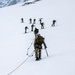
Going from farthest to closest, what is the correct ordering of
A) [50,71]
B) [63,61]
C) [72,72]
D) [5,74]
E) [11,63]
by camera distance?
[11,63]
[5,74]
[63,61]
[50,71]
[72,72]

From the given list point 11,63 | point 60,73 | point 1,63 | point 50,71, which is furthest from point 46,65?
point 1,63

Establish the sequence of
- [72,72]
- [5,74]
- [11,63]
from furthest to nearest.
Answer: [11,63] < [5,74] < [72,72]

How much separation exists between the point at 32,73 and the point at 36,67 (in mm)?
1016

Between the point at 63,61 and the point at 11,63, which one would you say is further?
the point at 11,63

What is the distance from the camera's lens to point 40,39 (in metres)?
12.5

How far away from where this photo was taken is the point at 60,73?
9.41 m

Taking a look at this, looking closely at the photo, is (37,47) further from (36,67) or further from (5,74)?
(5,74)

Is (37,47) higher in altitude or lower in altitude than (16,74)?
higher

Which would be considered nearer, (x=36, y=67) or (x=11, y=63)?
(x=36, y=67)

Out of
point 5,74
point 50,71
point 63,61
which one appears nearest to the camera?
point 50,71

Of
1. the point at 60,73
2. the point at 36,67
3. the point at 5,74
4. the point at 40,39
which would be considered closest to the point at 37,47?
the point at 40,39

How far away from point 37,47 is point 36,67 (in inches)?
50.1

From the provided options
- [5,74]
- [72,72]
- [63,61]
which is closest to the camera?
[72,72]

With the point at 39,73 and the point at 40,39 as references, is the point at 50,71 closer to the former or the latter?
A: the point at 39,73
